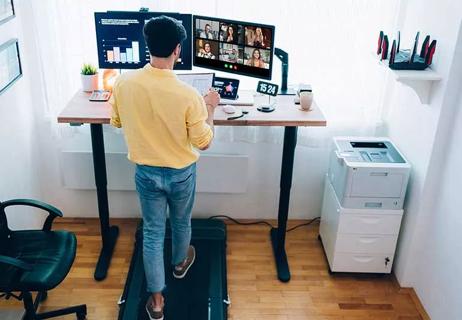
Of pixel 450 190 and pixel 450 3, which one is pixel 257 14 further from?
pixel 450 190

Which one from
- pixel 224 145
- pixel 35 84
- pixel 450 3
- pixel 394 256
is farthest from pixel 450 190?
pixel 35 84

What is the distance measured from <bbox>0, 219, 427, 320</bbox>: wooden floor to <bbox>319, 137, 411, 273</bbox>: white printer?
5.3 inches

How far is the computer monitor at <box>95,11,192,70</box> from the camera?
3.00m

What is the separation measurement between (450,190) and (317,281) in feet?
3.19

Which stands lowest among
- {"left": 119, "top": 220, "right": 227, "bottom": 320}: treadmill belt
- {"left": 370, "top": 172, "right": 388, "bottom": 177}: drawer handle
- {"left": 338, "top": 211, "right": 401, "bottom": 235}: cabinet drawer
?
{"left": 119, "top": 220, "right": 227, "bottom": 320}: treadmill belt

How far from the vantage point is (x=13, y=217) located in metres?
3.07

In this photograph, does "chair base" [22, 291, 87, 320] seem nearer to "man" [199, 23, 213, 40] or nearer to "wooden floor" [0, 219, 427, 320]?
"wooden floor" [0, 219, 427, 320]

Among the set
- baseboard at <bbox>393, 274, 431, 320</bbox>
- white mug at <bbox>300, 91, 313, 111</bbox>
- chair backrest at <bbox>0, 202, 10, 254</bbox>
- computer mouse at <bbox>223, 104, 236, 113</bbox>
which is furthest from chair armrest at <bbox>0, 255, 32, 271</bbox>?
baseboard at <bbox>393, 274, 431, 320</bbox>

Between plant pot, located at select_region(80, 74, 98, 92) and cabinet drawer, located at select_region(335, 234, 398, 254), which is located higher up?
plant pot, located at select_region(80, 74, 98, 92)

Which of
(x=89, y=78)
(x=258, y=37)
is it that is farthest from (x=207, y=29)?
(x=89, y=78)

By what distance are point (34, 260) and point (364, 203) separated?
178 centimetres

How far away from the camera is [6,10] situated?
2.91m

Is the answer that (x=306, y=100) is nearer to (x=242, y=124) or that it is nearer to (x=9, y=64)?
(x=242, y=124)

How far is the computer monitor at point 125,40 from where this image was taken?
3.00 m
